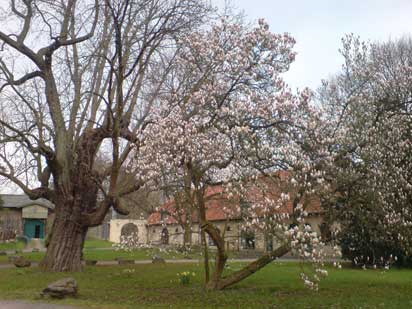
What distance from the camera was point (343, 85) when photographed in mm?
16828

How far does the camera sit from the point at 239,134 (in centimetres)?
1305

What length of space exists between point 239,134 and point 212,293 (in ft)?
15.0

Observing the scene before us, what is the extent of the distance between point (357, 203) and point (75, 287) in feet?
26.1

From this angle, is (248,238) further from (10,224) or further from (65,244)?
(10,224)

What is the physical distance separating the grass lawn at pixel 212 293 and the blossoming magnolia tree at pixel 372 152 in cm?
192

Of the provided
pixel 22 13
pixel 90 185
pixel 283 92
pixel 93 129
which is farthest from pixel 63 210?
pixel 283 92

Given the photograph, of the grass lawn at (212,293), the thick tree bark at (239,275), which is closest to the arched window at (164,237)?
the grass lawn at (212,293)

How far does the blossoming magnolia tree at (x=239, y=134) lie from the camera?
1246 cm

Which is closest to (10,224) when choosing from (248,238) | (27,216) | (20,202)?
(27,216)

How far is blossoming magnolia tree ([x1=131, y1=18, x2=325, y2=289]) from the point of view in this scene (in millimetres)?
12461

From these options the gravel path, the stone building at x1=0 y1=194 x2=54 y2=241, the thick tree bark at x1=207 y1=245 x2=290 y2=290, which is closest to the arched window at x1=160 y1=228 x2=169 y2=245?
the thick tree bark at x1=207 y1=245 x2=290 y2=290

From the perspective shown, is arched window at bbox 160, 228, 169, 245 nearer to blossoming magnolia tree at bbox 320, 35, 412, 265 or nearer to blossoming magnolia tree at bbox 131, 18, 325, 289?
blossoming magnolia tree at bbox 131, 18, 325, 289

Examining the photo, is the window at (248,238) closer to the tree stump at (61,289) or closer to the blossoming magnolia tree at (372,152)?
the blossoming magnolia tree at (372,152)

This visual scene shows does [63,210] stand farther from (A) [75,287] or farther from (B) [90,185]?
(A) [75,287]
